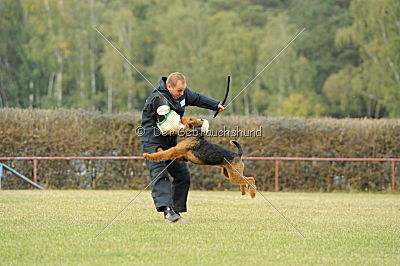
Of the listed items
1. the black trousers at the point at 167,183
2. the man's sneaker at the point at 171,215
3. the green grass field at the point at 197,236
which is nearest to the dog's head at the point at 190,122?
the black trousers at the point at 167,183

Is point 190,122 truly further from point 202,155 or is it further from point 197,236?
point 197,236

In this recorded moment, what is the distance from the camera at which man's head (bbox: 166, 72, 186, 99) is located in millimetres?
8523

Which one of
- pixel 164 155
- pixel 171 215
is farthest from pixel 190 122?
pixel 171 215

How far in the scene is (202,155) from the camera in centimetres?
860

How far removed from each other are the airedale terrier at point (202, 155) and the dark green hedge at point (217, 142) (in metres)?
9.37

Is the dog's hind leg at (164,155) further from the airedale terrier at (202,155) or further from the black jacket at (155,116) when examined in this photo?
the black jacket at (155,116)

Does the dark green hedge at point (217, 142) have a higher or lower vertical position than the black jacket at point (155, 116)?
lower

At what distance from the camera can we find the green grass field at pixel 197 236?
6262mm

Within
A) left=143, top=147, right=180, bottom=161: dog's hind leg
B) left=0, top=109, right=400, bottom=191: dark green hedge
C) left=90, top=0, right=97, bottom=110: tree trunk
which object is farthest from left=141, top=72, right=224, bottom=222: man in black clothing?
left=90, top=0, right=97, bottom=110: tree trunk

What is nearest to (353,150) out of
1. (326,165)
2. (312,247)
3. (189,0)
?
(326,165)

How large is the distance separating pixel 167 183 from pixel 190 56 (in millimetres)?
43608

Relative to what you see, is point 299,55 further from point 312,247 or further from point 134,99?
point 312,247

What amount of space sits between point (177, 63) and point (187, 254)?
45421 mm

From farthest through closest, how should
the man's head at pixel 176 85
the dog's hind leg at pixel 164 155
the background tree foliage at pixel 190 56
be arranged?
the background tree foliage at pixel 190 56, the man's head at pixel 176 85, the dog's hind leg at pixel 164 155
